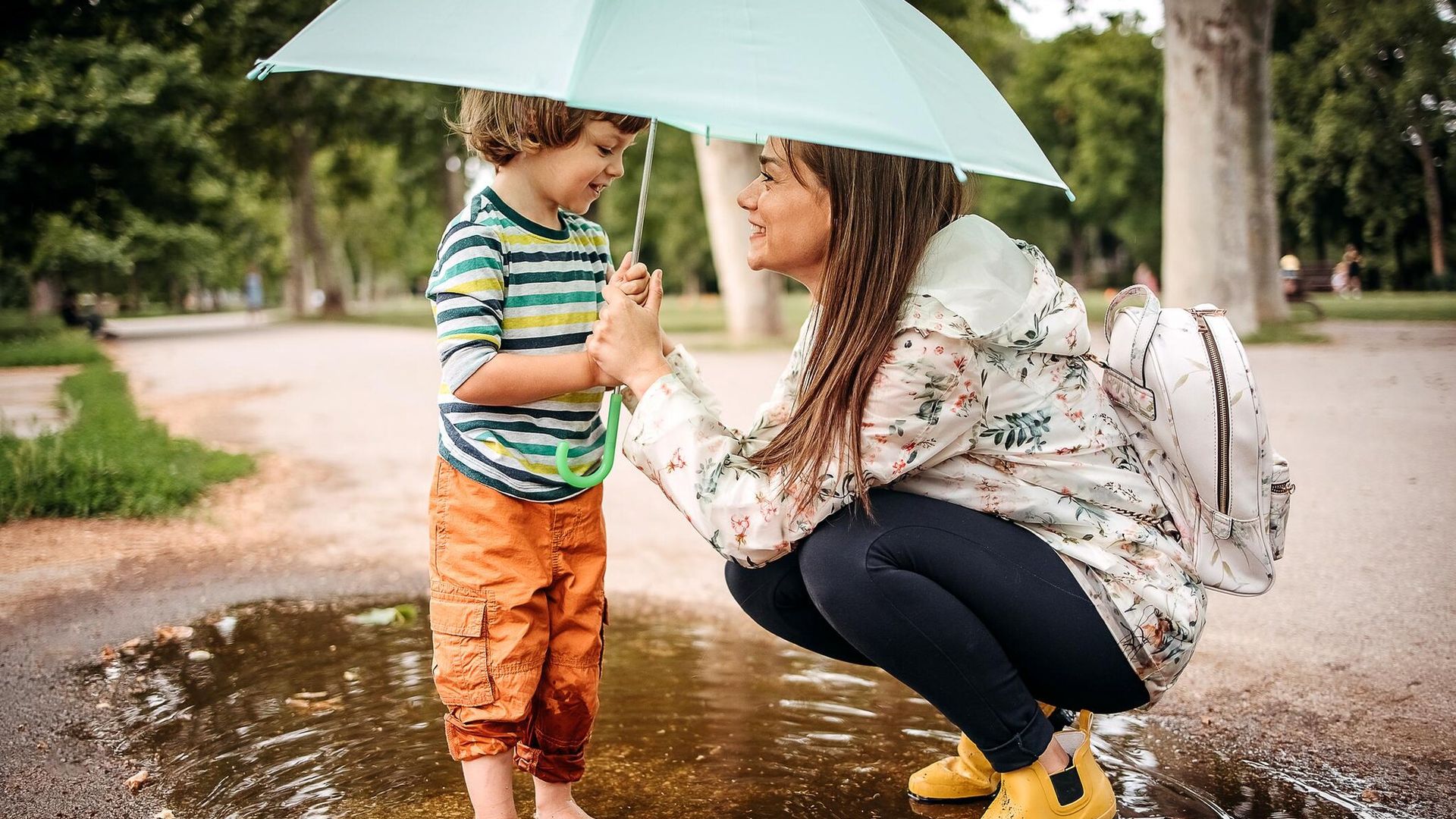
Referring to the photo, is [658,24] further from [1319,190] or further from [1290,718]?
[1319,190]

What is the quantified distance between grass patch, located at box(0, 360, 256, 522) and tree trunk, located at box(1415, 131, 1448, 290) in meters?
16.8

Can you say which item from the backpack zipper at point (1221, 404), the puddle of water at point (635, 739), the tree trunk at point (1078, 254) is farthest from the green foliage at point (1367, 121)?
the tree trunk at point (1078, 254)

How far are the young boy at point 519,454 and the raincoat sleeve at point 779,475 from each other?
0.67 ft

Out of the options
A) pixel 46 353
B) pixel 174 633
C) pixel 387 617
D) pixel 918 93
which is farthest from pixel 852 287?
pixel 46 353

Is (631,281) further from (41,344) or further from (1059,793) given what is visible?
(41,344)

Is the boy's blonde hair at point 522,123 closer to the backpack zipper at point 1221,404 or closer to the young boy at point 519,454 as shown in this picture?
the young boy at point 519,454

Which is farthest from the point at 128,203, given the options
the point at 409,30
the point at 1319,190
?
the point at 1319,190

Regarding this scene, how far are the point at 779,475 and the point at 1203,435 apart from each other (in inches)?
31.4

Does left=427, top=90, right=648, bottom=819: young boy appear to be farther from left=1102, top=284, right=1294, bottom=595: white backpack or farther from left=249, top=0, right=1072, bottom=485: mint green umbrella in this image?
left=1102, top=284, right=1294, bottom=595: white backpack

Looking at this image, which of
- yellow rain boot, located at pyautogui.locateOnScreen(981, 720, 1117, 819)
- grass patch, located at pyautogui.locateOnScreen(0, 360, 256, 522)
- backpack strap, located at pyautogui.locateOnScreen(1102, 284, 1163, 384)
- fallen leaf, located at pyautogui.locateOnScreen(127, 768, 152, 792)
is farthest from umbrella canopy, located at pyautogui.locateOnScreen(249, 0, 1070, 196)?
grass patch, located at pyautogui.locateOnScreen(0, 360, 256, 522)

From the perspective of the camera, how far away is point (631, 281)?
227 centimetres

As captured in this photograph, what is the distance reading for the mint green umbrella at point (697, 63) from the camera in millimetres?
1947

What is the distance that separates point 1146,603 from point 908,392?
60 centimetres

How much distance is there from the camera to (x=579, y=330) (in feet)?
7.93
